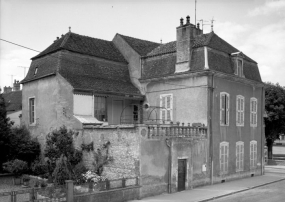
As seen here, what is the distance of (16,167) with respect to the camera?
70.1ft

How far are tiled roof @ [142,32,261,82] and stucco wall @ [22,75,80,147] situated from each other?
6665 mm

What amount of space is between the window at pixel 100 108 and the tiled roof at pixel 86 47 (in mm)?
3911

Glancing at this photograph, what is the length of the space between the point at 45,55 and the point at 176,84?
1021 centimetres

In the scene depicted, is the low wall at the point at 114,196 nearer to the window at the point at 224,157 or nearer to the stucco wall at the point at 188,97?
the stucco wall at the point at 188,97

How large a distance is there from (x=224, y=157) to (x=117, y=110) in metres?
8.54

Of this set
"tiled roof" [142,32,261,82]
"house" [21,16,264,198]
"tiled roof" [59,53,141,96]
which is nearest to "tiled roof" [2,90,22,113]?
"house" [21,16,264,198]

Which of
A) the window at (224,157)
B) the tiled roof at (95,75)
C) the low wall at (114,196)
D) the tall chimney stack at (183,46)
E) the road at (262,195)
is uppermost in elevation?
the tall chimney stack at (183,46)

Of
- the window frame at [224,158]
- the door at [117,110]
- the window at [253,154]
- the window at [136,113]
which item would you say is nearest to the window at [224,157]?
the window frame at [224,158]

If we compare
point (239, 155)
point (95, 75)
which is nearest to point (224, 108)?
point (239, 155)

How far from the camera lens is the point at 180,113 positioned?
22750 millimetres

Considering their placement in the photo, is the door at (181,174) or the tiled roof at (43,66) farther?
the tiled roof at (43,66)

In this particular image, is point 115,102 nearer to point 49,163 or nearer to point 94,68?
point 94,68

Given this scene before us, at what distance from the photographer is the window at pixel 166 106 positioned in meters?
23.4

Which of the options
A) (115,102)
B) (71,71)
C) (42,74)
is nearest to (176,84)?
(115,102)
